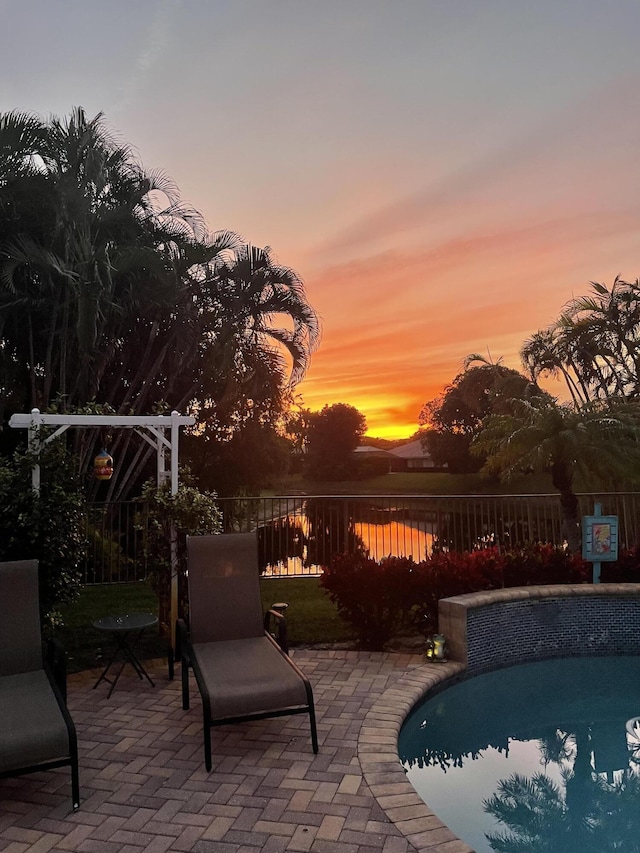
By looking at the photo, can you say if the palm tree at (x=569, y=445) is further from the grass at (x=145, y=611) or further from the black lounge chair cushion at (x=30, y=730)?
the black lounge chair cushion at (x=30, y=730)

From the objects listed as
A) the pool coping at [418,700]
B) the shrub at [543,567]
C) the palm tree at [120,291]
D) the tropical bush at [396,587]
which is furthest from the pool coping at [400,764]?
the palm tree at [120,291]

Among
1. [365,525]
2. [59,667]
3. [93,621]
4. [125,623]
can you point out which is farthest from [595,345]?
[59,667]

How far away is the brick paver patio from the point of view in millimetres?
3158

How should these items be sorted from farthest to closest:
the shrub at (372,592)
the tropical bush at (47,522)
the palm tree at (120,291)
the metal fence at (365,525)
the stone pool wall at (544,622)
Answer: the palm tree at (120,291) → the metal fence at (365,525) → the shrub at (372,592) → the stone pool wall at (544,622) → the tropical bush at (47,522)

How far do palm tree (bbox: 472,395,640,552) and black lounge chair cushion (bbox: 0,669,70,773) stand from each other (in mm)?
8450

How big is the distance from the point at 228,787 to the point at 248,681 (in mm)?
675

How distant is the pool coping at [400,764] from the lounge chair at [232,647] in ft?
1.49

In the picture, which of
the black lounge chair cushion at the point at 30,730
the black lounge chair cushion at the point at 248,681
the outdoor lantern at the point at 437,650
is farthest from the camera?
the outdoor lantern at the point at 437,650

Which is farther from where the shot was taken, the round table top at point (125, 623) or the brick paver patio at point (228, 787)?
the round table top at point (125, 623)

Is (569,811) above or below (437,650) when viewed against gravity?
below

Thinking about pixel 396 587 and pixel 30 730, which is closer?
pixel 30 730

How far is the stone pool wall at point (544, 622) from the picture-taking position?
6125 mm

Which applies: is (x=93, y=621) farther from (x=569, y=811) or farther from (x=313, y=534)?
(x=569, y=811)

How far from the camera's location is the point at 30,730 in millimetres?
3488
